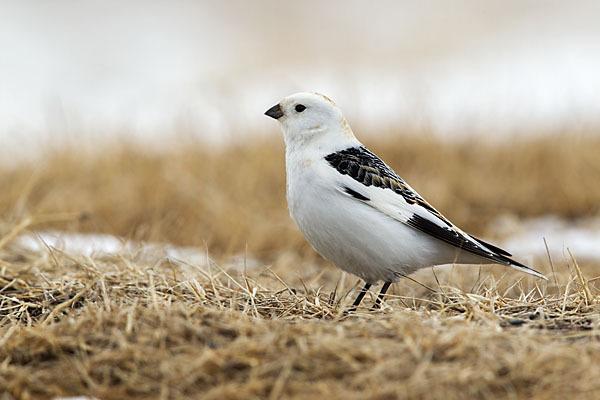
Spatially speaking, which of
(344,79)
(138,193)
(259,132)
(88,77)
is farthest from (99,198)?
(88,77)

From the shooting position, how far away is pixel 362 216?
299 centimetres

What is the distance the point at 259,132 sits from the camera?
7793mm

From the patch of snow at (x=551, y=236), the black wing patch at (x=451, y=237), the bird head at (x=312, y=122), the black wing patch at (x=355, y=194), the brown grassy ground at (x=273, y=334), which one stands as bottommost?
the patch of snow at (x=551, y=236)

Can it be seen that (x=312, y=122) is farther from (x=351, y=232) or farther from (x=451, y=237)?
(x=451, y=237)

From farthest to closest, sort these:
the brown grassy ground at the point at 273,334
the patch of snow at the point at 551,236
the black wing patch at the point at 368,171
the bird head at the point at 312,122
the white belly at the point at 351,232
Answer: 1. the patch of snow at the point at 551,236
2. the bird head at the point at 312,122
3. the black wing patch at the point at 368,171
4. the white belly at the point at 351,232
5. the brown grassy ground at the point at 273,334

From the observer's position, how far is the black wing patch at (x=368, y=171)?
3100mm

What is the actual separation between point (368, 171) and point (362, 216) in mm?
261

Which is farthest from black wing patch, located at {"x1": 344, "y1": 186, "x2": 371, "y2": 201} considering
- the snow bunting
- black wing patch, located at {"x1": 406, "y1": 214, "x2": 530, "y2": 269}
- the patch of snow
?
A: the patch of snow

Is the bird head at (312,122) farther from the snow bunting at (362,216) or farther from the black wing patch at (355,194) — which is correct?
the black wing patch at (355,194)

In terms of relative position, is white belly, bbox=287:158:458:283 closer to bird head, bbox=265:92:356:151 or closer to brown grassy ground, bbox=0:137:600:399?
brown grassy ground, bbox=0:137:600:399

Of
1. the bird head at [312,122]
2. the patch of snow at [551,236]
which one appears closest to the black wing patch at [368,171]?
the bird head at [312,122]

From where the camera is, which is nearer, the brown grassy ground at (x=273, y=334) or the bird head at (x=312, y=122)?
the brown grassy ground at (x=273, y=334)

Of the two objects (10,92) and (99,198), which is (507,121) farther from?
(10,92)

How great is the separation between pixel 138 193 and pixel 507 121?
14.1 feet
